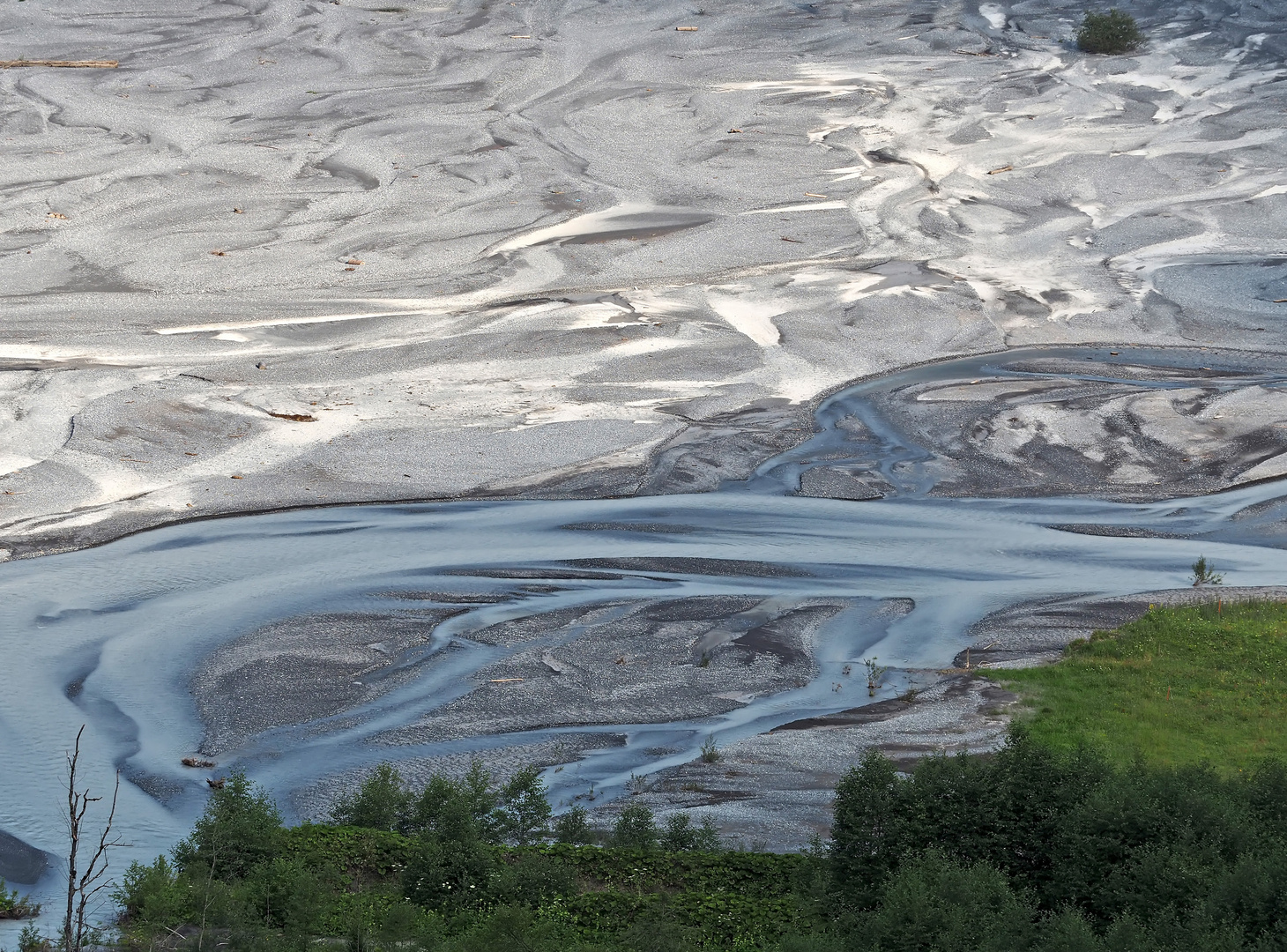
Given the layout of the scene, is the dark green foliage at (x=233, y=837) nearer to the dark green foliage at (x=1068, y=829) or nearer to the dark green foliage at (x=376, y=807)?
the dark green foliage at (x=376, y=807)

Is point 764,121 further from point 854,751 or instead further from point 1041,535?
point 854,751

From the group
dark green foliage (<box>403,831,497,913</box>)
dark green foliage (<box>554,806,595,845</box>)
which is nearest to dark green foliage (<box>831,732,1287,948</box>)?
dark green foliage (<box>554,806,595,845</box>)

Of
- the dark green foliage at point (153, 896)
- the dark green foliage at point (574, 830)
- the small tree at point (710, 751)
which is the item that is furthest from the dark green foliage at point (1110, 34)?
the dark green foliage at point (153, 896)

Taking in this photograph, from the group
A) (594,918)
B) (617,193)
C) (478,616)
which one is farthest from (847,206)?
(594,918)

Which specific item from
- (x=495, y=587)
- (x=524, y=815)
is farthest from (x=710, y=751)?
(x=495, y=587)

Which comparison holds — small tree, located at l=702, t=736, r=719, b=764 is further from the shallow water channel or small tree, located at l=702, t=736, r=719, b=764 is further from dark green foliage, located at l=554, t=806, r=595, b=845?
dark green foliage, located at l=554, t=806, r=595, b=845

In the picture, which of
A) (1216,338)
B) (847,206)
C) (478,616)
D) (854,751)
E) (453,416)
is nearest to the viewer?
(854,751)

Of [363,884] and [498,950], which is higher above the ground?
[498,950]
